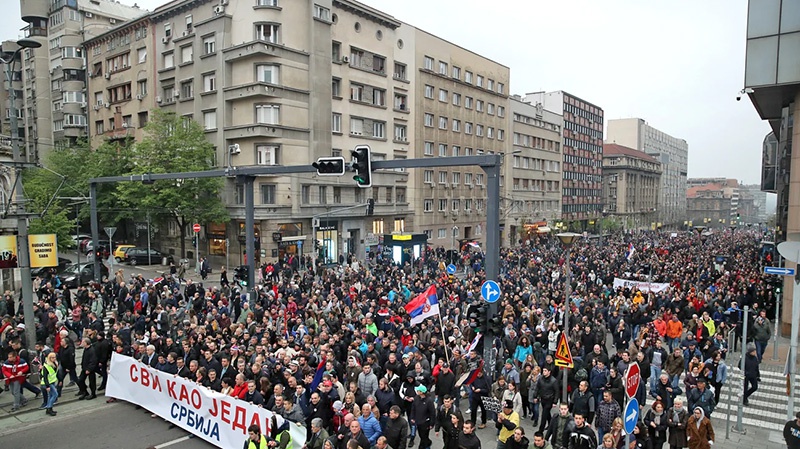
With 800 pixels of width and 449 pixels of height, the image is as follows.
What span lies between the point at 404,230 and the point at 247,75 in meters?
19.8

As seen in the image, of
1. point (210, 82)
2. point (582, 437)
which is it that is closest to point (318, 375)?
point (582, 437)

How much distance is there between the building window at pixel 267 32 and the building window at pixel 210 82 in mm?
4735

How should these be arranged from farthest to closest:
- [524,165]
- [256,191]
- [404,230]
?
[524,165] < [404,230] < [256,191]

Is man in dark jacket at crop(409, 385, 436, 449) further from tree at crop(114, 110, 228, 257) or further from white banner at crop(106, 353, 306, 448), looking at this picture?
tree at crop(114, 110, 228, 257)

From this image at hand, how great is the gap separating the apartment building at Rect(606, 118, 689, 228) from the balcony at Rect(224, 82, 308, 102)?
12032cm

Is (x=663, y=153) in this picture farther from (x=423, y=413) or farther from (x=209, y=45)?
(x=423, y=413)

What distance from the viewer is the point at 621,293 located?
23703 millimetres

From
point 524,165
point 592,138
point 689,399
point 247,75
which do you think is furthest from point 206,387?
point 592,138

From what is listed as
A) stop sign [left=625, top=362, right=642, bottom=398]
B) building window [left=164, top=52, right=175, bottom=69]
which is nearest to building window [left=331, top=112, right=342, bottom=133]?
building window [left=164, top=52, right=175, bottom=69]

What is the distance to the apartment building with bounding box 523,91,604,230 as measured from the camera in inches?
3275

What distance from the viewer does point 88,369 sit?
1399 cm

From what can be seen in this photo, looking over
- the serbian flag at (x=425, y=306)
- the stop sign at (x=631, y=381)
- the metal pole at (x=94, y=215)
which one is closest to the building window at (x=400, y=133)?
the metal pole at (x=94, y=215)

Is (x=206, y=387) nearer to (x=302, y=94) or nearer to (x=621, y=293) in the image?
(x=621, y=293)

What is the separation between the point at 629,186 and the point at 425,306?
113388mm
